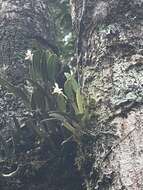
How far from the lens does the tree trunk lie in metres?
1.88

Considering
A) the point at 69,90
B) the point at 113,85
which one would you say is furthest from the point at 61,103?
the point at 113,85

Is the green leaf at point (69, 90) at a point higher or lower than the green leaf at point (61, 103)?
higher

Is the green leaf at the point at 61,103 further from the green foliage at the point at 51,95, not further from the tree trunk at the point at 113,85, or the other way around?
the tree trunk at the point at 113,85

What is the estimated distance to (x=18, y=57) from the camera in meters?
2.74

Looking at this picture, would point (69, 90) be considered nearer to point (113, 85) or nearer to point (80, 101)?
point (80, 101)

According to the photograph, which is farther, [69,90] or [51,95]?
[51,95]

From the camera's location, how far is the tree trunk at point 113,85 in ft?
6.16

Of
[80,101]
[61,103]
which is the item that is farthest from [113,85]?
[61,103]

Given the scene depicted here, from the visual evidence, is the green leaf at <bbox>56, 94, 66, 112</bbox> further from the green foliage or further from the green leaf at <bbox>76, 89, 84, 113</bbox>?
the green leaf at <bbox>76, 89, 84, 113</bbox>

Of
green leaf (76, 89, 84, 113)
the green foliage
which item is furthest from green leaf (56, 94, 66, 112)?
green leaf (76, 89, 84, 113)

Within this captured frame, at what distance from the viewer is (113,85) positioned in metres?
2.18

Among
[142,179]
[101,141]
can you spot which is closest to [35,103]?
[101,141]

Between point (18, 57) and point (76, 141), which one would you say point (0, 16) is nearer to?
point (18, 57)

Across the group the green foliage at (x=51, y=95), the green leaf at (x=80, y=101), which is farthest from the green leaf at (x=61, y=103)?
the green leaf at (x=80, y=101)
